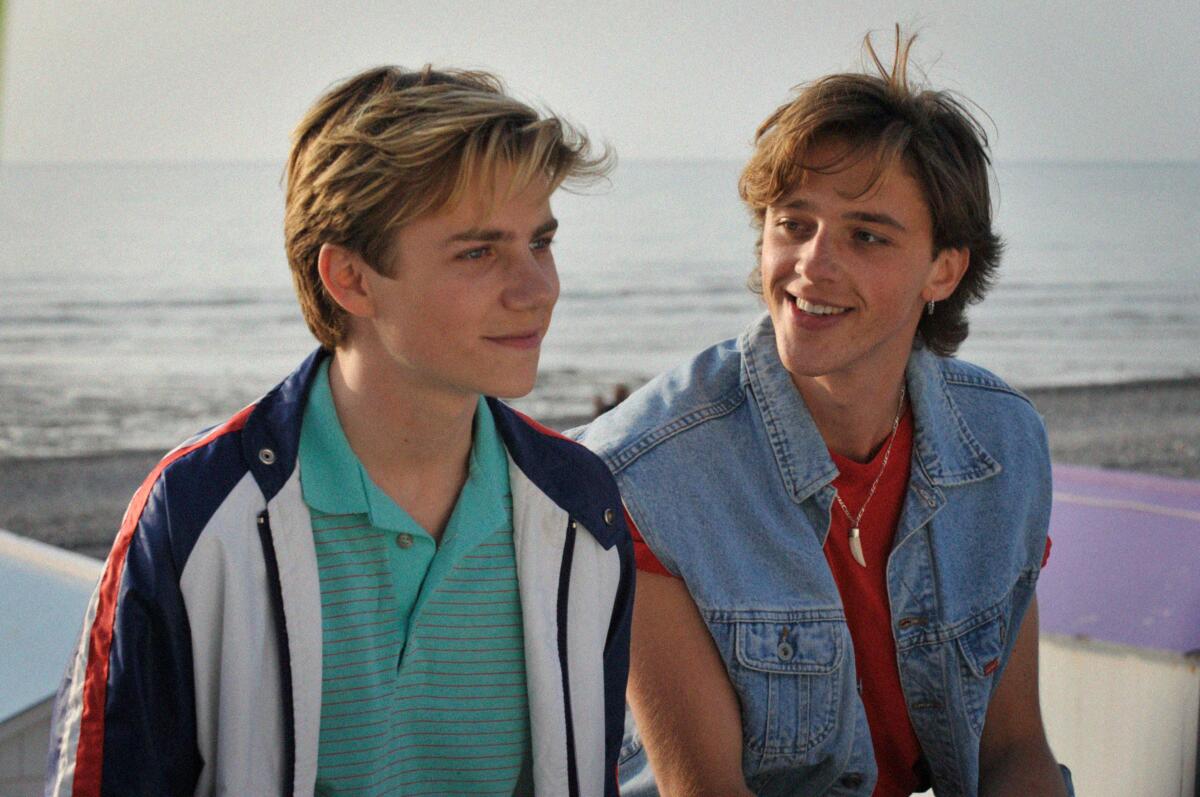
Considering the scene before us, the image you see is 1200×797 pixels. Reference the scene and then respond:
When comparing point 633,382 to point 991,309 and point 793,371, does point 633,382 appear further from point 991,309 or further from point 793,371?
point 793,371

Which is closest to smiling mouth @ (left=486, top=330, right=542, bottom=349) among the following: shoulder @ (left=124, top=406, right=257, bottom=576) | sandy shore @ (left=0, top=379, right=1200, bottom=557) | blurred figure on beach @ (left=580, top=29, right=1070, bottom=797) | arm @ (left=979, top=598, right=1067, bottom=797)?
shoulder @ (left=124, top=406, right=257, bottom=576)

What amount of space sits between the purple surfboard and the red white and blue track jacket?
4.64 feet

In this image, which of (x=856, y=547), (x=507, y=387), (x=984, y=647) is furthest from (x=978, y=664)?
(x=507, y=387)

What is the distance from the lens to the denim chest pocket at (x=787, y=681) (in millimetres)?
2422

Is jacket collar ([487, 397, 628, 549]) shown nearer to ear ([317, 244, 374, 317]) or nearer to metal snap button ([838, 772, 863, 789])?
ear ([317, 244, 374, 317])

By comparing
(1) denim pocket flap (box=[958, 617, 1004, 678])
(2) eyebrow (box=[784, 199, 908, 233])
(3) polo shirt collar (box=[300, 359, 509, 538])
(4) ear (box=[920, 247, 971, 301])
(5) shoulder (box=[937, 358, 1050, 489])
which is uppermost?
(2) eyebrow (box=[784, 199, 908, 233])

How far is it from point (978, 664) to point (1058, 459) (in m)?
11.6

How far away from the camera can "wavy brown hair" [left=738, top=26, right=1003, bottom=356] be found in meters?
2.52

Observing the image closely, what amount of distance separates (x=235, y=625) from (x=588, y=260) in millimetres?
27370

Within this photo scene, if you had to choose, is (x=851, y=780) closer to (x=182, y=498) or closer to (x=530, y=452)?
(x=530, y=452)

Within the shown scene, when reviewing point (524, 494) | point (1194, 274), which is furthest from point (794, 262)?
point (1194, 274)

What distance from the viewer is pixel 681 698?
7.88 feet

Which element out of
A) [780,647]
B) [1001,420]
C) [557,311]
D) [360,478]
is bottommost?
[557,311]

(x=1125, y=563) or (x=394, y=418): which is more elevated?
(x=394, y=418)
